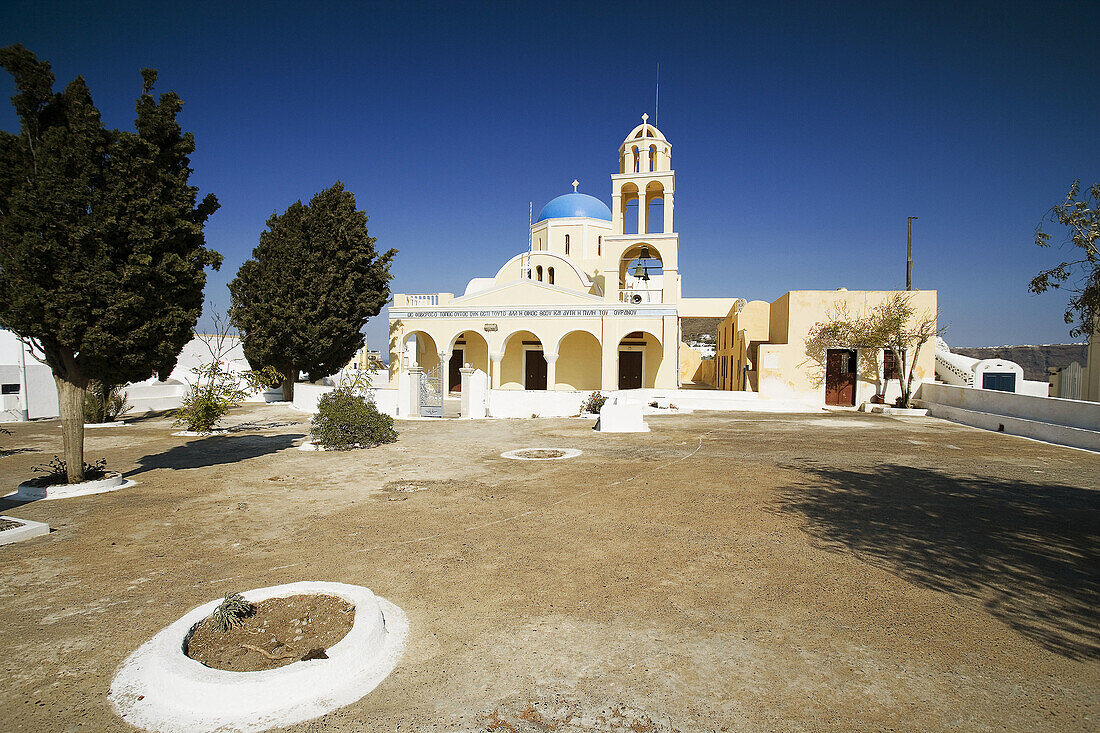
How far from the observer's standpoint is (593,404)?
16125 millimetres

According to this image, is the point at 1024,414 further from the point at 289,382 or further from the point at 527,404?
the point at 289,382

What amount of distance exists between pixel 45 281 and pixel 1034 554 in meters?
10.4

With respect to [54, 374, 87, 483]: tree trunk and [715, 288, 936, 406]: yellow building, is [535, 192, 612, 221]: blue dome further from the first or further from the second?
[54, 374, 87, 483]: tree trunk

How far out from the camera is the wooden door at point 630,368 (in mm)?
24438

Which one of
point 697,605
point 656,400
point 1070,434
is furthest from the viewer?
point 656,400

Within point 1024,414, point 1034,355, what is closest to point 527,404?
point 1024,414

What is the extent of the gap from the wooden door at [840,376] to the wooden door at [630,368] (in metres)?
7.69

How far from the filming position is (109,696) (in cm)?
272

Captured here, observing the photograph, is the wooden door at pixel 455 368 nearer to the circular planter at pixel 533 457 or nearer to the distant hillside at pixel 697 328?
the circular planter at pixel 533 457

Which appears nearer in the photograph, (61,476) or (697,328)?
(61,476)

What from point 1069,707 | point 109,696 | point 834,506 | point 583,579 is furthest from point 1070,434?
point 109,696

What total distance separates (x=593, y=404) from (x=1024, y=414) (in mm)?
10635

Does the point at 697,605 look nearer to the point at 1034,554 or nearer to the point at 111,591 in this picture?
the point at 1034,554

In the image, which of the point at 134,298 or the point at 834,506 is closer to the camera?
the point at 834,506
